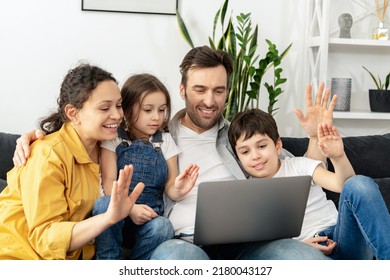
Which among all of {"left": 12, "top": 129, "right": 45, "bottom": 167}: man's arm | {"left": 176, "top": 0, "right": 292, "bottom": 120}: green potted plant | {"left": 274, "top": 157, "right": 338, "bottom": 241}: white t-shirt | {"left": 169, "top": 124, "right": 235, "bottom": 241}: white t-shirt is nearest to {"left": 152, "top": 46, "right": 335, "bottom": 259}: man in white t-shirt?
{"left": 169, "top": 124, "right": 235, "bottom": 241}: white t-shirt

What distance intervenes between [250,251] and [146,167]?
44 centimetres

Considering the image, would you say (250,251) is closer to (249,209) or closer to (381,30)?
(249,209)

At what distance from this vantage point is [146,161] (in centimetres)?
220

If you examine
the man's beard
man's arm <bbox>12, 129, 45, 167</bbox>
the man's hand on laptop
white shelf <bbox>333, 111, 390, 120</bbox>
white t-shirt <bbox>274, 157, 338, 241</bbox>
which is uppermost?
the man's beard

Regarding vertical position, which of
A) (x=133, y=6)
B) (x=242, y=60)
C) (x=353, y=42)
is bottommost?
(x=242, y=60)

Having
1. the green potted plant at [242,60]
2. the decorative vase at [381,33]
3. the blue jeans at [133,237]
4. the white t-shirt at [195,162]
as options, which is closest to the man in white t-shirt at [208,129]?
the white t-shirt at [195,162]

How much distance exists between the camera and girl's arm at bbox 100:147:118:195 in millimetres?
2104

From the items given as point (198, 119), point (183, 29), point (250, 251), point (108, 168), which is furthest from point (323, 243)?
point (183, 29)

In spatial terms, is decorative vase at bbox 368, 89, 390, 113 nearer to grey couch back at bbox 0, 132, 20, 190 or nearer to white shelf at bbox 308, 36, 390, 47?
white shelf at bbox 308, 36, 390, 47

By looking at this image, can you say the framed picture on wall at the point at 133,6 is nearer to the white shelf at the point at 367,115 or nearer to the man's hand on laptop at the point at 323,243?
the white shelf at the point at 367,115

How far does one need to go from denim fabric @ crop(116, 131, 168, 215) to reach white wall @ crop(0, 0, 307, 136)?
1462 millimetres

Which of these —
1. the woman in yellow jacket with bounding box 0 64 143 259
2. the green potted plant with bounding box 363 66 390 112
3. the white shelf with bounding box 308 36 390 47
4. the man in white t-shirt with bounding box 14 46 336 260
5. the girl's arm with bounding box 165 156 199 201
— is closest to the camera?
the woman in yellow jacket with bounding box 0 64 143 259

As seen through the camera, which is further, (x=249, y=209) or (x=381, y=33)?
(x=381, y=33)
